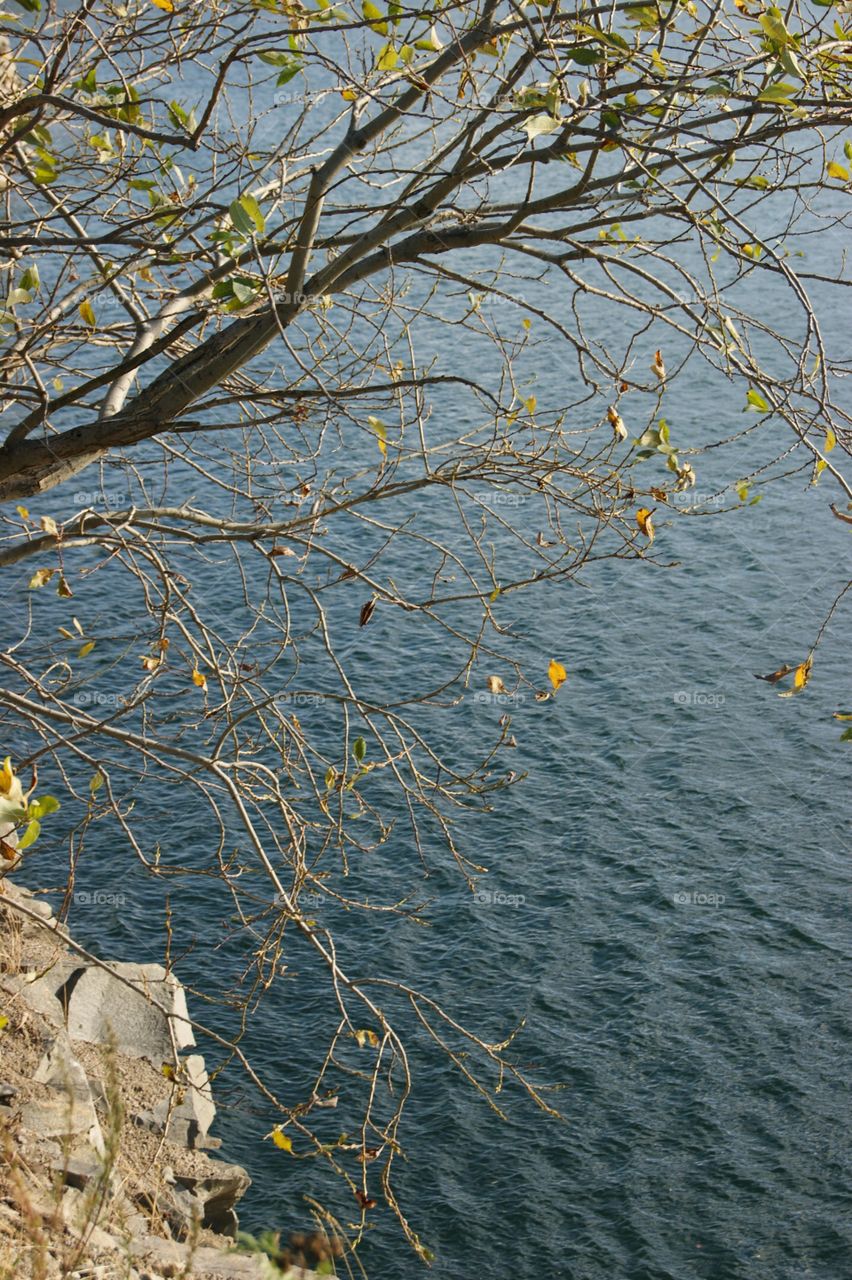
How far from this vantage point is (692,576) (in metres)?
15.2

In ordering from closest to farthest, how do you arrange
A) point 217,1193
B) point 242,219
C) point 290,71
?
point 242,219
point 290,71
point 217,1193

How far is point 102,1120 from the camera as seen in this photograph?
8125 mm

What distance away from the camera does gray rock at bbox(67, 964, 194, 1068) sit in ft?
30.6

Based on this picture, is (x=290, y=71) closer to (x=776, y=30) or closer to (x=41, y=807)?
(x=776, y=30)

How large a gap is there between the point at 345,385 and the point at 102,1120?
4826mm

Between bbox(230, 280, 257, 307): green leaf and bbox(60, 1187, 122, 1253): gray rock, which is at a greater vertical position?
bbox(230, 280, 257, 307): green leaf

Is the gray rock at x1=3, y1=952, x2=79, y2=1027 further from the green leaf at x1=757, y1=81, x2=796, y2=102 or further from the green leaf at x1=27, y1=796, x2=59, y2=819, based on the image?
the green leaf at x1=757, y1=81, x2=796, y2=102

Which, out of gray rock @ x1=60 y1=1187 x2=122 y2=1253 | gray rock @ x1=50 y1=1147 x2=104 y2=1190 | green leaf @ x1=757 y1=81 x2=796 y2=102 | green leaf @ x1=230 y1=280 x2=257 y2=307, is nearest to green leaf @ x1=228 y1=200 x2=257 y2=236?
green leaf @ x1=230 y1=280 x2=257 y2=307

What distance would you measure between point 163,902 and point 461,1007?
9.12 feet

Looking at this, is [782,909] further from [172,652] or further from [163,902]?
[172,652]

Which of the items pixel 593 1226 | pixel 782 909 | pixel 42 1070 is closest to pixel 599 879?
pixel 782 909

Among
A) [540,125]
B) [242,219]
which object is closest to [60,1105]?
[242,219]

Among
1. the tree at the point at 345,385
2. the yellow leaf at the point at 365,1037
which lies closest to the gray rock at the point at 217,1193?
the tree at the point at 345,385

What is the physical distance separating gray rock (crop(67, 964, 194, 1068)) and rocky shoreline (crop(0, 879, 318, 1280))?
0.01 m
